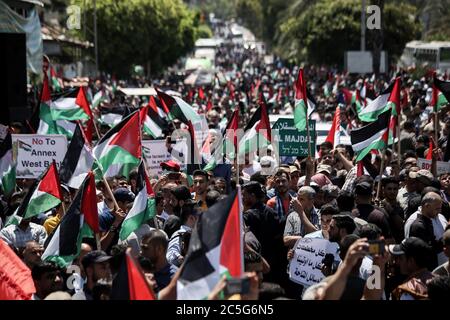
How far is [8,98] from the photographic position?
2338 cm

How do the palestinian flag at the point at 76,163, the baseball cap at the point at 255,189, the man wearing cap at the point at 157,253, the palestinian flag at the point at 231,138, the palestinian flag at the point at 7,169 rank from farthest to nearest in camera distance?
the palestinian flag at the point at 231,138 → the palestinian flag at the point at 7,169 → the palestinian flag at the point at 76,163 → the baseball cap at the point at 255,189 → the man wearing cap at the point at 157,253

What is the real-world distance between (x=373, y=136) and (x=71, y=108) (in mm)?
5159

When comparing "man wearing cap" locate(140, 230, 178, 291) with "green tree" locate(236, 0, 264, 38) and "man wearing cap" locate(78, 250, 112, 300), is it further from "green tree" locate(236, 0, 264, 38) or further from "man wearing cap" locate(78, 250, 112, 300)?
"green tree" locate(236, 0, 264, 38)

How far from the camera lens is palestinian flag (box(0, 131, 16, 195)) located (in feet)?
37.6

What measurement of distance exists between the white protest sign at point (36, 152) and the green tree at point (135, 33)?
38.7 m

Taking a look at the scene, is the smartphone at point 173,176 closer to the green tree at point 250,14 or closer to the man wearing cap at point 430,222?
the man wearing cap at point 430,222

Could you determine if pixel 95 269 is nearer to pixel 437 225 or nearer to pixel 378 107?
pixel 437 225

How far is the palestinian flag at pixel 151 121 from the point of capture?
51.7ft

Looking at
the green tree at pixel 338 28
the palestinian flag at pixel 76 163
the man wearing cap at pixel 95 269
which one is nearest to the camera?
the man wearing cap at pixel 95 269

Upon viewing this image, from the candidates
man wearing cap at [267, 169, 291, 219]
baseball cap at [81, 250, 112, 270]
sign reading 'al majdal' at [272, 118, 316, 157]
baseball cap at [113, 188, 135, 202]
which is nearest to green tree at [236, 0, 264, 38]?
sign reading 'al majdal' at [272, 118, 316, 157]

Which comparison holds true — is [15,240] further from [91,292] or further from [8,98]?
[8,98]

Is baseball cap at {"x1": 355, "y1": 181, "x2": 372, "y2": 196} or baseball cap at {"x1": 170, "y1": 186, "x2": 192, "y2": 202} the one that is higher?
baseball cap at {"x1": 355, "y1": 181, "x2": 372, "y2": 196}

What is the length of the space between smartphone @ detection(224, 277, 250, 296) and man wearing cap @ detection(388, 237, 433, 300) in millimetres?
1615

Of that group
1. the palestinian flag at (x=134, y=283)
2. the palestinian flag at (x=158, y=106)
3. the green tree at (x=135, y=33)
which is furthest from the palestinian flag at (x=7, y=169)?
the green tree at (x=135, y=33)
